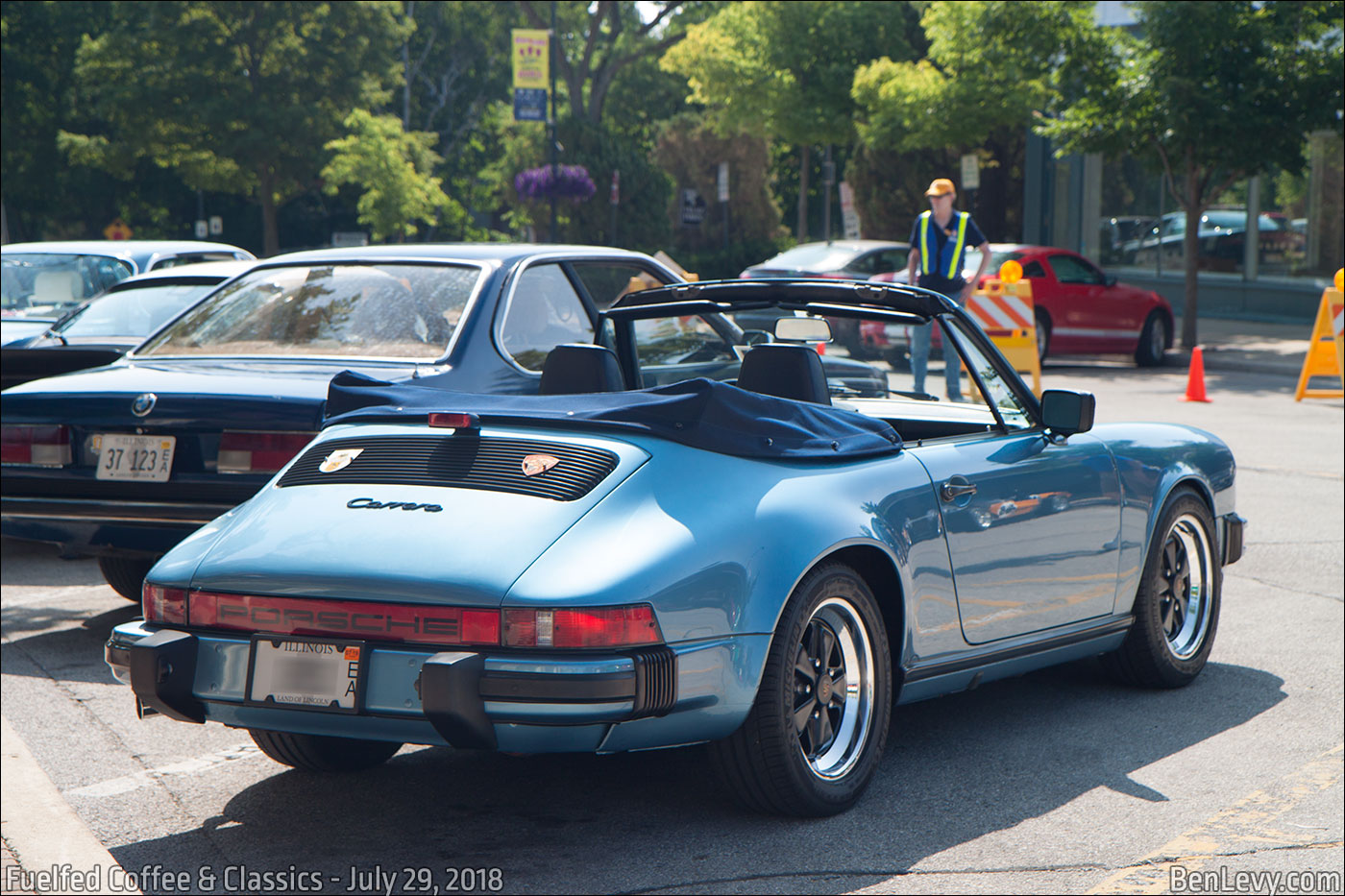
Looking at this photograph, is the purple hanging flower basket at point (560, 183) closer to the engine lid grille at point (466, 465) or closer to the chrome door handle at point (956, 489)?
the chrome door handle at point (956, 489)

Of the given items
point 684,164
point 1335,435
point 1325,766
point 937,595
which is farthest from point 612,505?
point 684,164

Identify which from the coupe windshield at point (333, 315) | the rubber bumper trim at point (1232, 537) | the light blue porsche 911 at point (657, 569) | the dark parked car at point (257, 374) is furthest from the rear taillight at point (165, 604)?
the rubber bumper trim at point (1232, 537)

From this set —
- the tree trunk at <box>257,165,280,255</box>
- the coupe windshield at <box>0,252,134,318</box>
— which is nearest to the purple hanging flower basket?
the tree trunk at <box>257,165,280,255</box>

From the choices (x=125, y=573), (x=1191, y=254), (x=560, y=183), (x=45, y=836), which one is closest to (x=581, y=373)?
(x=45, y=836)

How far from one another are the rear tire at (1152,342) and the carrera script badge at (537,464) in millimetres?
17713

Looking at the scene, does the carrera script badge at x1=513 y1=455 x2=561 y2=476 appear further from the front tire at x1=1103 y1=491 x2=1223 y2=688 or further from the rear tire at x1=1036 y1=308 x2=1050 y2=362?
the rear tire at x1=1036 y1=308 x2=1050 y2=362

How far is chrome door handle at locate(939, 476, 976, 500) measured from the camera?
4.62m

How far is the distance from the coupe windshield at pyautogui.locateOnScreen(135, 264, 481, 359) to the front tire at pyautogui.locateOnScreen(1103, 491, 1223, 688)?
9.38 feet

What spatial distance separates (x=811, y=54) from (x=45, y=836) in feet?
104

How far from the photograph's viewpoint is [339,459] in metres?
4.23

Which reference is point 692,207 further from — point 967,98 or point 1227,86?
point 1227,86

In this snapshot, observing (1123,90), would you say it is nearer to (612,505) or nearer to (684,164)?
(612,505)

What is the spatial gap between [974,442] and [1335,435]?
9.44 meters

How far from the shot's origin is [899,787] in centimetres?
453
